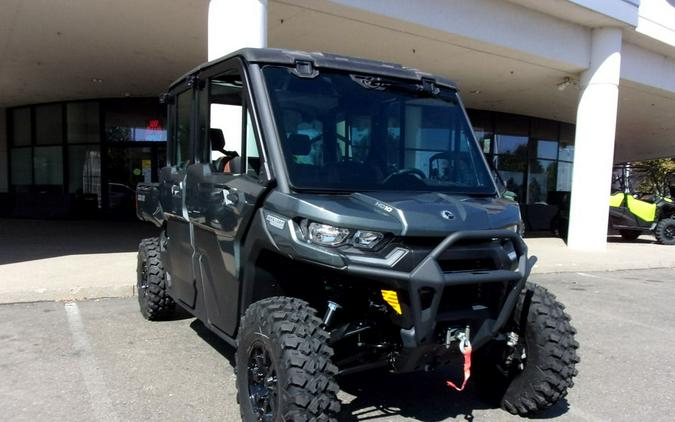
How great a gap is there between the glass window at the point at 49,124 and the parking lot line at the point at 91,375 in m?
14.3

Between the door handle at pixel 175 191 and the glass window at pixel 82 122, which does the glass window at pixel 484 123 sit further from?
the door handle at pixel 175 191

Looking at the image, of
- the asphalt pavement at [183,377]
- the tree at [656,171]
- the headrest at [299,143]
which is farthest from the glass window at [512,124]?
the tree at [656,171]

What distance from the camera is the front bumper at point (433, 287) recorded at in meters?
2.78

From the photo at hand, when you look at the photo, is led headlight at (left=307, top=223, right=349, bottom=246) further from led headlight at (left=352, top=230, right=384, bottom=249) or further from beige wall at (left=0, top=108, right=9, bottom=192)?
beige wall at (left=0, top=108, right=9, bottom=192)

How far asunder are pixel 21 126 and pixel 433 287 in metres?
20.6

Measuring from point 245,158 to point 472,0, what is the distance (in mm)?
8417

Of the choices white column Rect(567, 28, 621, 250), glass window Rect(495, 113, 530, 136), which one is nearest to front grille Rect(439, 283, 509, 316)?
white column Rect(567, 28, 621, 250)

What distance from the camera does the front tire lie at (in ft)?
8.90

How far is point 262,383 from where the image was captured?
3.13 meters

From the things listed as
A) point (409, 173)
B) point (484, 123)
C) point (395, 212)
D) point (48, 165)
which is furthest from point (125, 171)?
point (395, 212)

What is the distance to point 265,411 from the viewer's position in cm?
307

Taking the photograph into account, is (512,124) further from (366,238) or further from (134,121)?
(366,238)

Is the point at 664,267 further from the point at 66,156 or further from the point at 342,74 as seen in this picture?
the point at 66,156

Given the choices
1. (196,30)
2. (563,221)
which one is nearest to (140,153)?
(196,30)
